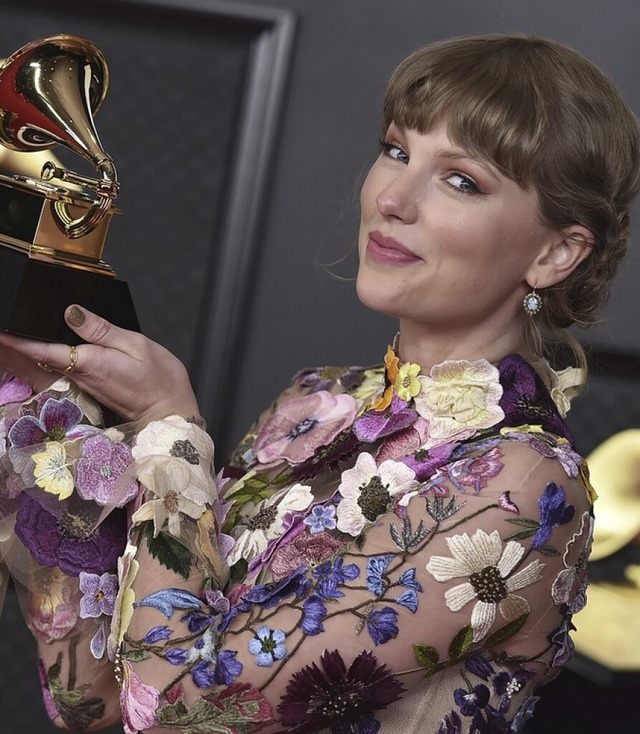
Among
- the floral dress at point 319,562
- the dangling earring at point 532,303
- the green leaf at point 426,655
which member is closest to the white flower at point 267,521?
the floral dress at point 319,562

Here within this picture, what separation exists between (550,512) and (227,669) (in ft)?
1.13

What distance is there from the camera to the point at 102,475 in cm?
127

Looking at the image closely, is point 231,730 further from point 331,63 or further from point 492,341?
point 331,63

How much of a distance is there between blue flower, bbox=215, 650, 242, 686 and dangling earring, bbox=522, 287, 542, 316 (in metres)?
0.50

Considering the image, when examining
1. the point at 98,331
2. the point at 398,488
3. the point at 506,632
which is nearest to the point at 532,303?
the point at 398,488

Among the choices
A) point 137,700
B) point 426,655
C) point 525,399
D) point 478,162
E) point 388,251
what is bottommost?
point 137,700

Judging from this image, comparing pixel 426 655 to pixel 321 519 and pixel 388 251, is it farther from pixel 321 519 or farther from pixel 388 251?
pixel 388 251

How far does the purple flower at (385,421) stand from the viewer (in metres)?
1.36

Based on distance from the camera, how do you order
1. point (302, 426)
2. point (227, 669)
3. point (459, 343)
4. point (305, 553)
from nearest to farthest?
point (227, 669) → point (305, 553) → point (459, 343) → point (302, 426)

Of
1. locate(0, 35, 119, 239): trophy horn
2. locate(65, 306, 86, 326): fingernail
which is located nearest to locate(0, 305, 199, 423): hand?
locate(65, 306, 86, 326): fingernail

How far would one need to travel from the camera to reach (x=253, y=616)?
1194mm

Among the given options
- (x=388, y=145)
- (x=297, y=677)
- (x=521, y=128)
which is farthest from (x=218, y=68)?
(x=297, y=677)

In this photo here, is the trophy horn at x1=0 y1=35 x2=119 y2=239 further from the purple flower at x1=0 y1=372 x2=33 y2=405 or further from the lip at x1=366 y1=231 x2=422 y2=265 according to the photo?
the lip at x1=366 y1=231 x2=422 y2=265

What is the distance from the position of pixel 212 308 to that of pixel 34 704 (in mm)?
814
